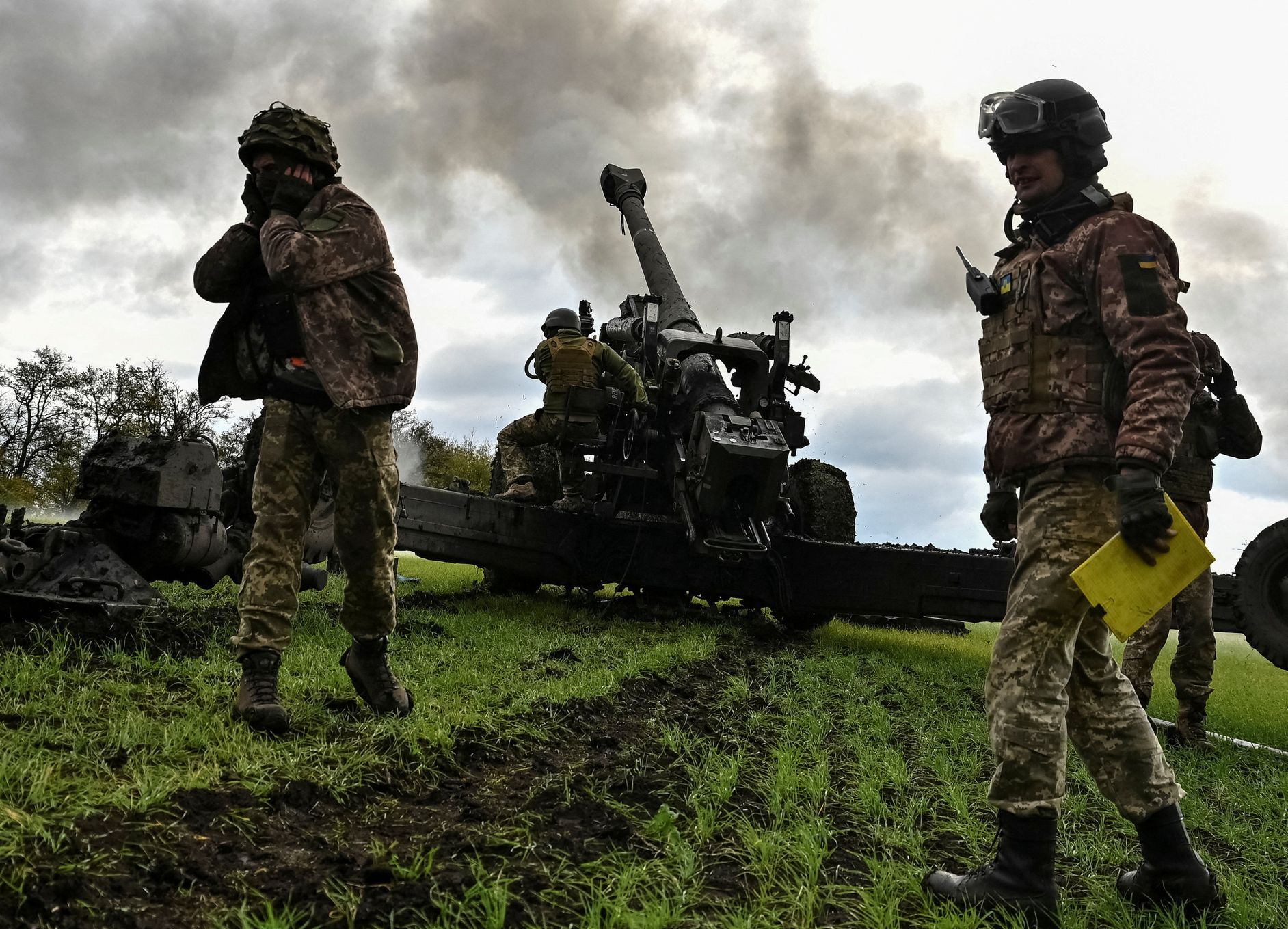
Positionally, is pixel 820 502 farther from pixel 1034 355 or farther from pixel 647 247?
pixel 1034 355

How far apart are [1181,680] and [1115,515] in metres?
3.27

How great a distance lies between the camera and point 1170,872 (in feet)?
7.50

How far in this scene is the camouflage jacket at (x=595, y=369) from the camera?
7684mm

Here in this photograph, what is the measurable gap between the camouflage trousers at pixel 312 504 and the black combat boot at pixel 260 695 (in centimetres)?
7

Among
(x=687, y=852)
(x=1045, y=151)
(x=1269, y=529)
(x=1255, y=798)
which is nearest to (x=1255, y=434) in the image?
(x=1269, y=529)

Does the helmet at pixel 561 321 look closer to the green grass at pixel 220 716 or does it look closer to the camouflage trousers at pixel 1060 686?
the green grass at pixel 220 716

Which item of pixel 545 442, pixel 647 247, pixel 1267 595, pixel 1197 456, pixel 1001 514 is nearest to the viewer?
pixel 1001 514

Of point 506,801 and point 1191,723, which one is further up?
point 1191,723

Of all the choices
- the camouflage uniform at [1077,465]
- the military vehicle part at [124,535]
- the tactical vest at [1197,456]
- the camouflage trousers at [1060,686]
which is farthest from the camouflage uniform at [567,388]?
the camouflage trousers at [1060,686]

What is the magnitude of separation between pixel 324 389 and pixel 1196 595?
14.7 ft

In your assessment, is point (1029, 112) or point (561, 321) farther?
point (561, 321)

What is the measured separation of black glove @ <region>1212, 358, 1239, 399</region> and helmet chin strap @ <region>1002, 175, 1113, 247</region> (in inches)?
125

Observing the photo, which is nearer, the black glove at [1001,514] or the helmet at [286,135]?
the black glove at [1001,514]

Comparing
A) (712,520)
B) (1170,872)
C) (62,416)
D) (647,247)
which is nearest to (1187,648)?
(712,520)
